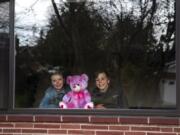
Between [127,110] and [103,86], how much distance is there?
460mm

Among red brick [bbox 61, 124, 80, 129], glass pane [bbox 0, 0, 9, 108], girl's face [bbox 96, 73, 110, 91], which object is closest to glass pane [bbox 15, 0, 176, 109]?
girl's face [bbox 96, 73, 110, 91]

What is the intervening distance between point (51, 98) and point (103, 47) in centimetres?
95

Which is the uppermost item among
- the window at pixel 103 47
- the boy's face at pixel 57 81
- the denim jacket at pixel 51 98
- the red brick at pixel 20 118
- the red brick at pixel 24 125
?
the window at pixel 103 47

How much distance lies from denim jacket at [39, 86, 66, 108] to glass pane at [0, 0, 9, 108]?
51 cm

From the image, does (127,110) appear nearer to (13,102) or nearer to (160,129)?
(160,129)

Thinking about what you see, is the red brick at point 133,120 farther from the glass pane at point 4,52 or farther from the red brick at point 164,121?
the glass pane at point 4,52

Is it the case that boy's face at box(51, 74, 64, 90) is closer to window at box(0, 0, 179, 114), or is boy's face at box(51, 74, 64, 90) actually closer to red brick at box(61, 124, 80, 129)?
window at box(0, 0, 179, 114)

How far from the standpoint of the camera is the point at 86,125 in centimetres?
653

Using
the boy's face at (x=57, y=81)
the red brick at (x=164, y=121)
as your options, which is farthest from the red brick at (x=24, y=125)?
the red brick at (x=164, y=121)

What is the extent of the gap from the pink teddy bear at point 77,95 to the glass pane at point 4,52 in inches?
31.1

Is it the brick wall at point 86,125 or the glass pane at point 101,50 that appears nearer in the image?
the brick wall at point 86,125

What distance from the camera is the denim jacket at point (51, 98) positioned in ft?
22.4

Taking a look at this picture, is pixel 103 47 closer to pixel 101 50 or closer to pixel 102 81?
pixel 101 50

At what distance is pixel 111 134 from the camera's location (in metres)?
6.44
